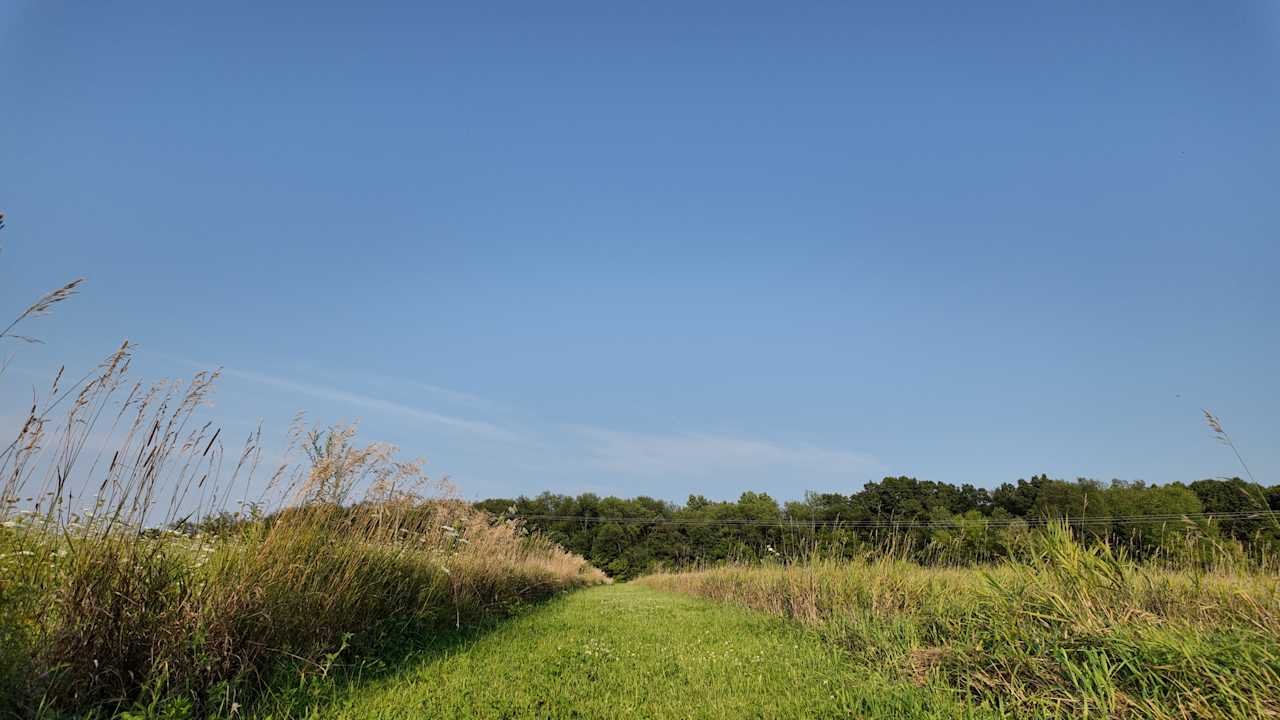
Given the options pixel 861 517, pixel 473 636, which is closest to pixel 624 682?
pixel 473 636

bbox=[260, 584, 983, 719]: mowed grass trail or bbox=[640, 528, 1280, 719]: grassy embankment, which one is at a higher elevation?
bbox=[640, 528, 1280, 719]: grassy embankment

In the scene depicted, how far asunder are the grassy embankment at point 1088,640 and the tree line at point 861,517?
24.2 inches

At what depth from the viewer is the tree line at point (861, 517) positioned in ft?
36.9

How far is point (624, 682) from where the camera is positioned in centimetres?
549

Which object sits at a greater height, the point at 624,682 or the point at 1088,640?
the point at 1088,640

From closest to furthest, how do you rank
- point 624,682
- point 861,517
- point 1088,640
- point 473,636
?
point 1088,640 < point 624,682 < point 473,636 < point 861,517

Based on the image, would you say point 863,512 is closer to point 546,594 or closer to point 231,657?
point 546,594

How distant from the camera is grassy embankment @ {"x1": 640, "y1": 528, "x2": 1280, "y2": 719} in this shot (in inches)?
145

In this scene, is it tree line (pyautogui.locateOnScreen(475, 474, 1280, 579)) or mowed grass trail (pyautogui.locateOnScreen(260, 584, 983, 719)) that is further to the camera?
tree line (pyautogui.locateOnScreen(475, 474, 1280, 579))

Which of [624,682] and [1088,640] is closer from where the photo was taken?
[1088,640]

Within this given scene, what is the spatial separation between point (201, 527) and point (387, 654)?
214 centimetres

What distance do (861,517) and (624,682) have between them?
62.1 meters

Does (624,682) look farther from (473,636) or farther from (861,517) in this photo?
(861,517)

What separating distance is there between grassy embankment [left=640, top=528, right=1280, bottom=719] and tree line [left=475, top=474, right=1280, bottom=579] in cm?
62
